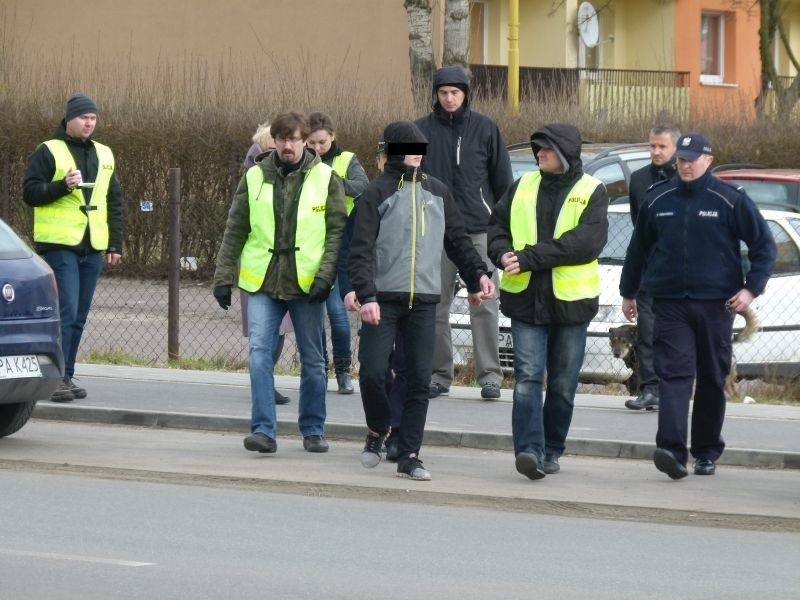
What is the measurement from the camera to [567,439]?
10.0m

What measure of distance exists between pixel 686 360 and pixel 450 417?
7.38ft

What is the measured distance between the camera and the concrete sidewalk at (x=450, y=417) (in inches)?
390

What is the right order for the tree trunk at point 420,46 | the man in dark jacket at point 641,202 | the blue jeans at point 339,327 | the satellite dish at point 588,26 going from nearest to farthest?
the man in dark jacket at point 641,202
the blue jeans at point 339,327
the tree trunk at point 420,46
the satellite dish at point 588,26

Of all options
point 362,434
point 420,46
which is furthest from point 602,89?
point 362,434

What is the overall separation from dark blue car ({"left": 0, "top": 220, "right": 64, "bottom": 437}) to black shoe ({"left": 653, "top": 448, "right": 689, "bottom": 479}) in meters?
3.43

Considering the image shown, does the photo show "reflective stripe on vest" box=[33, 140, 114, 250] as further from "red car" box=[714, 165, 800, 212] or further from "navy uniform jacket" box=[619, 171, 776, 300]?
"red car" box=[714, 165, 800, 212]

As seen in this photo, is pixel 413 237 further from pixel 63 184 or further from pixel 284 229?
pixel 63 184

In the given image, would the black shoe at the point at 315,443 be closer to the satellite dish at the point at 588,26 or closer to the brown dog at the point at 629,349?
the brown dog at the point at 629,349

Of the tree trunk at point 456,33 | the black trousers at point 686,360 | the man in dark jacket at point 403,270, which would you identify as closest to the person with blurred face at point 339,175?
the man in dark jacket at point 403,270

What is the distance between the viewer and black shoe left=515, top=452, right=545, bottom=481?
8.73 metres

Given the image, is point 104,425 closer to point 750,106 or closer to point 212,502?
point 212,502

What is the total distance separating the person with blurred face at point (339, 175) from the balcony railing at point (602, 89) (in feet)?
41.5

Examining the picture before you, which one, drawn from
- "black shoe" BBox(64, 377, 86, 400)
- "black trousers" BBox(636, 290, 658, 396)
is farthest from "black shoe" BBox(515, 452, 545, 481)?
"black shoe" BBox(64, 377, 86, 400)

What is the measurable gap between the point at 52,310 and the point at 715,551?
4.31 m
